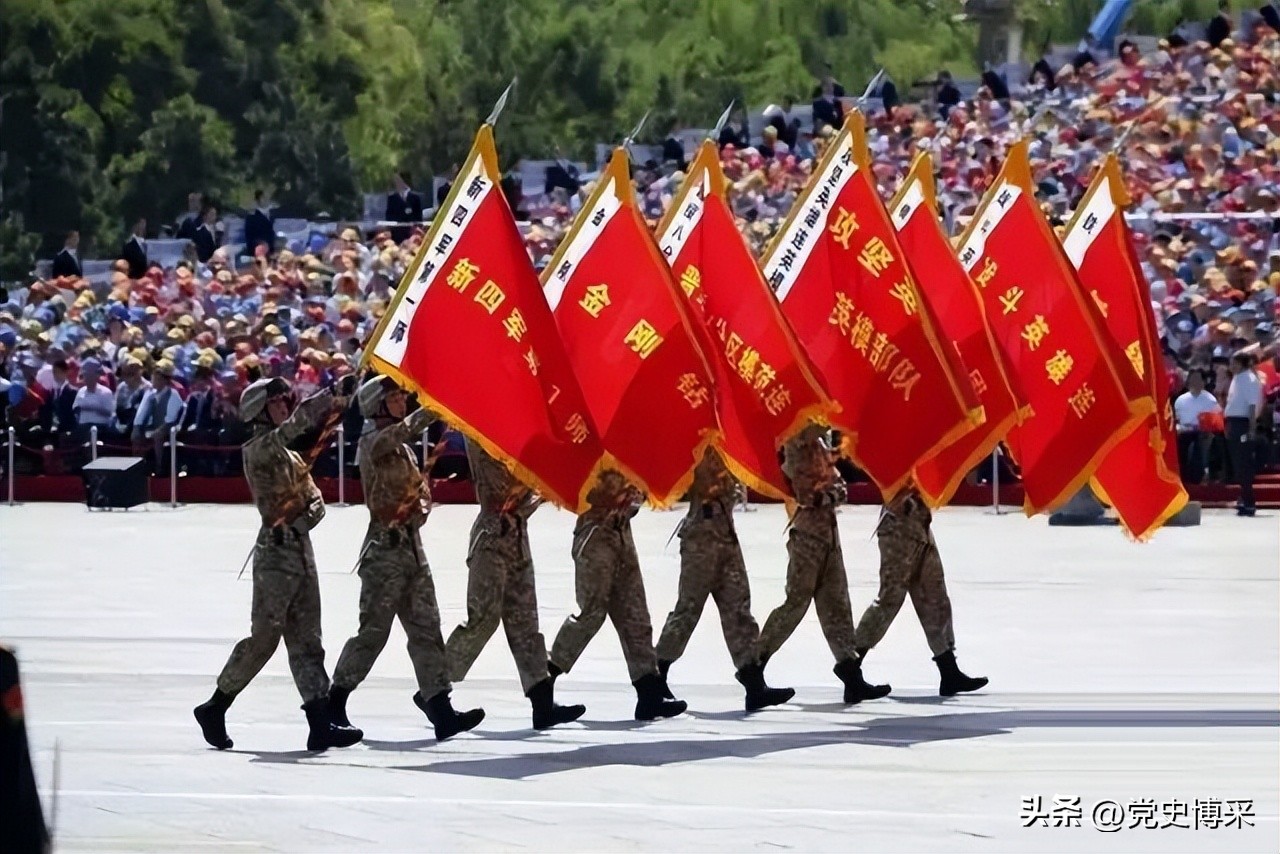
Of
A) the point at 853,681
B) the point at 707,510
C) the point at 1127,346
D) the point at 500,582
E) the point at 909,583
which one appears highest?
the point at 1127,346

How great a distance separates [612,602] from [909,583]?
5.94ft

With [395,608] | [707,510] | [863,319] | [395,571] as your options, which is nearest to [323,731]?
[395,608]

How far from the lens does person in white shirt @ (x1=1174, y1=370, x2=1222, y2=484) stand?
2867 centimetres

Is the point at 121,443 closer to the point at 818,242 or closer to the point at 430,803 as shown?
the point at 818,242

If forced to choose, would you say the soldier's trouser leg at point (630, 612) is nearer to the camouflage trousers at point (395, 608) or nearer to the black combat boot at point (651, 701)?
the black combat boot at point (651, 701)

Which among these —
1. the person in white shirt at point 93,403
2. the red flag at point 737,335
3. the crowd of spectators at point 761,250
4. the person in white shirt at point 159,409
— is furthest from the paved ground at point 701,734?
the person in white shirt at point 93,403

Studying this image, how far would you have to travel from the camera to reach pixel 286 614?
13766 millimetres

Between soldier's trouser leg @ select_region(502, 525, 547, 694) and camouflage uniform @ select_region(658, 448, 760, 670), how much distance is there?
3.76 ft

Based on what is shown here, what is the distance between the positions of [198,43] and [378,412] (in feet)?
145

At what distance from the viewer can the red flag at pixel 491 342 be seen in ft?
47.9

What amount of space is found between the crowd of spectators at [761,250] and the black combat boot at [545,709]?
12.8m

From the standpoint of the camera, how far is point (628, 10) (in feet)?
245

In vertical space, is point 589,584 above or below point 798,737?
above

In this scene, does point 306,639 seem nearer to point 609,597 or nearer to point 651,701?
point 609,597
